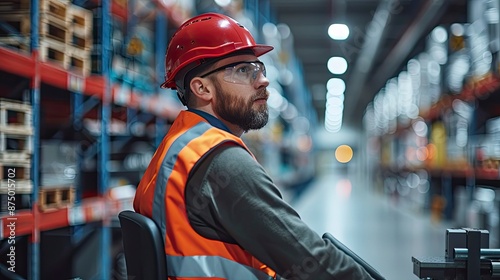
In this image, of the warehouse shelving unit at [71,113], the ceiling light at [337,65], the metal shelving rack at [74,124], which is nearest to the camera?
the metal shelving rack at [74,124]

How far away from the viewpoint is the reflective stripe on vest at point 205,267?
1680 millimetres

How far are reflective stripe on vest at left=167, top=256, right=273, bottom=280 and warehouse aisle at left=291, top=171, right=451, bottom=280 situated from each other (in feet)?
13.8

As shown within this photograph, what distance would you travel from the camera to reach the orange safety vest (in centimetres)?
169

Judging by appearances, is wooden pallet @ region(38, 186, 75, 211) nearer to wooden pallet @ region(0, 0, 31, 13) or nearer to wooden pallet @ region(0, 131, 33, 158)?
wooden pallet @ region(0, 131, 33, 158)

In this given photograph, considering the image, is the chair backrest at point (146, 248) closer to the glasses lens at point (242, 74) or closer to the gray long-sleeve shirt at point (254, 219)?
the gray long-sleeve shirt at point (254, 219)

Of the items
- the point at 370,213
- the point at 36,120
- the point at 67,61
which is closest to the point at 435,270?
the point at 36,120

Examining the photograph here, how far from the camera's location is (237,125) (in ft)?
6.65

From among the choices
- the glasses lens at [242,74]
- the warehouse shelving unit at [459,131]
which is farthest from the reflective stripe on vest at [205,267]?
the warehouse shelving unit at [459,131]

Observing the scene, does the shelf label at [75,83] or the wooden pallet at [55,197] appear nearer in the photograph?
the wooden pallet at [55,197]

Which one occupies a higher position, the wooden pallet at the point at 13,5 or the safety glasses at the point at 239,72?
the wooden pallet at the point at 13,5

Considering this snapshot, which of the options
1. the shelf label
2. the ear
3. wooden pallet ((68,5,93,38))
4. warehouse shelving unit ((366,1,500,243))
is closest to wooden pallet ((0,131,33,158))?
the shelf label

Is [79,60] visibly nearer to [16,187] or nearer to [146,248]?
[16,187]

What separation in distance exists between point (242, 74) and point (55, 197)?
206 centimetres

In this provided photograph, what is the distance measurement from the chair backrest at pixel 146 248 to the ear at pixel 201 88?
0.47 meters
